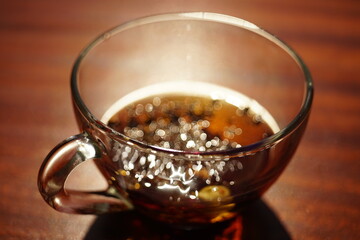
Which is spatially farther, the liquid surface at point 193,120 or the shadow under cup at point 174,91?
the liquid surface at point 193,120

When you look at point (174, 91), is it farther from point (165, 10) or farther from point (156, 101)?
point (165, 10)

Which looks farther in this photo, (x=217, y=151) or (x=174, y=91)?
(x=174, y=91)

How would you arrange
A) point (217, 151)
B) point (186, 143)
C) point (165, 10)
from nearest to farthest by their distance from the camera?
1. point (217, 151)
2. point (186, 143)
3. point (165, 10)

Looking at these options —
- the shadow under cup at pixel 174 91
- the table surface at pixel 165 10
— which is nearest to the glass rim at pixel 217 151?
the shadow under cup at pixel 174 91

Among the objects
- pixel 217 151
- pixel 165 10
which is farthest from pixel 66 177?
pixel 165 10

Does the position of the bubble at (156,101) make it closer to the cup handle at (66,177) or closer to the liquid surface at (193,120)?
the liquid surface at (193,120)

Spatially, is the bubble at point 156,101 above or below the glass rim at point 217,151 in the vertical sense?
below

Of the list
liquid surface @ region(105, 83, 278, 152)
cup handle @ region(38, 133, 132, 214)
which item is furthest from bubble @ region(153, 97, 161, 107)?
cup handle @ region(38, 133, 132, 214)
